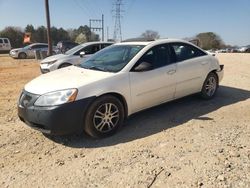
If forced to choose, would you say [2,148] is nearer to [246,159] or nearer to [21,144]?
[21,144]

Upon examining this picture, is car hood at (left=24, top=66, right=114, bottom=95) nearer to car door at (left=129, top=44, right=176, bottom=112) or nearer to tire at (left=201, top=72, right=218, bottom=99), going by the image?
car door at (left=129, top=44, right=176, bottom=112)

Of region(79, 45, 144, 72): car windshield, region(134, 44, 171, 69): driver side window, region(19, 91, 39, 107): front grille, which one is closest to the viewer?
region(19, 91, 39, 107): front grille

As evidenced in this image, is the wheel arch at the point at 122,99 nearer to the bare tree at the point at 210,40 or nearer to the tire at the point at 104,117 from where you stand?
the tire at the point at 104,117

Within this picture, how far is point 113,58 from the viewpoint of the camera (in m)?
5.71

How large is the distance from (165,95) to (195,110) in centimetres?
88

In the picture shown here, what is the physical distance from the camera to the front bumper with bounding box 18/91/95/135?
4379 millimetres

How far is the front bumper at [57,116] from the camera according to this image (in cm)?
438

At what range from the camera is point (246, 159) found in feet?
12.9

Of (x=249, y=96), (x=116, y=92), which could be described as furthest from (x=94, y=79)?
(x=249, y=96)

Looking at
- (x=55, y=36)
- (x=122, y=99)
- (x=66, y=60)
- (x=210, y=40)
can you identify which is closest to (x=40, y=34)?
(x=55, y=36)

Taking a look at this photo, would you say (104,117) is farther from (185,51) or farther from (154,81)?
(185,51)

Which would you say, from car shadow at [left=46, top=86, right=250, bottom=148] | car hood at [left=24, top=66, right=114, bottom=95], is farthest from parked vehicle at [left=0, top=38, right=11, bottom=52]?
car hood at [left=24, top=66, right=114, bottom=95]

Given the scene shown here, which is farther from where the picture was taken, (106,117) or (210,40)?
(210,40)

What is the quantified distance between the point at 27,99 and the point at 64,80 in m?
0.65
